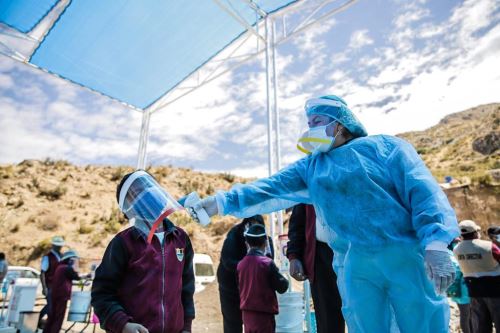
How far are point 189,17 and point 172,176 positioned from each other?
72.6 ft

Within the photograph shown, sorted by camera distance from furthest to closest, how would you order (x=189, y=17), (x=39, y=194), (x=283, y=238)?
(x=39, y=194) < (x=189, y=17) < (x=283, y=238)

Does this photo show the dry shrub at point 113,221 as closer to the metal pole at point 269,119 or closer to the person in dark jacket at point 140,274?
the metal pole at point 269,119

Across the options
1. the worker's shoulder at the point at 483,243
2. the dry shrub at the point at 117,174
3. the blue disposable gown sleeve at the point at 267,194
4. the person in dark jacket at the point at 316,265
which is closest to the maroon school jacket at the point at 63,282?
the person in dark jacket at the point at 316,265

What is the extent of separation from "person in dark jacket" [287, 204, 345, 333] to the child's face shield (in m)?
1.15

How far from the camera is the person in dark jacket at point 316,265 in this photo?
255 centimetres

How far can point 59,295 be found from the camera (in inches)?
240

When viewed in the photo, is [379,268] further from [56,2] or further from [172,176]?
[172,176]

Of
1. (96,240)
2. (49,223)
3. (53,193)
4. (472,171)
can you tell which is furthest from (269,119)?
(472,171)

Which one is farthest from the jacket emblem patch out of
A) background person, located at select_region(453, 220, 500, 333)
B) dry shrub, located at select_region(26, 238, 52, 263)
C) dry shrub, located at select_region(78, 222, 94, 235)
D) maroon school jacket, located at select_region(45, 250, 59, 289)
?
dry shrub, located at select_region(78, 222, 94, 235)

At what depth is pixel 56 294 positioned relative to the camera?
6.09m

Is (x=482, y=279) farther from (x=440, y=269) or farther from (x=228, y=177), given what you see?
(x=228, y=177)

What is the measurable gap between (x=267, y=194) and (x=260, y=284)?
67.6 inches

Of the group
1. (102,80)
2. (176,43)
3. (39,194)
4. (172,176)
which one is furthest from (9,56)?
(172,176)

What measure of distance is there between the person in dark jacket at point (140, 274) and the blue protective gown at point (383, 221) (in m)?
0.50
